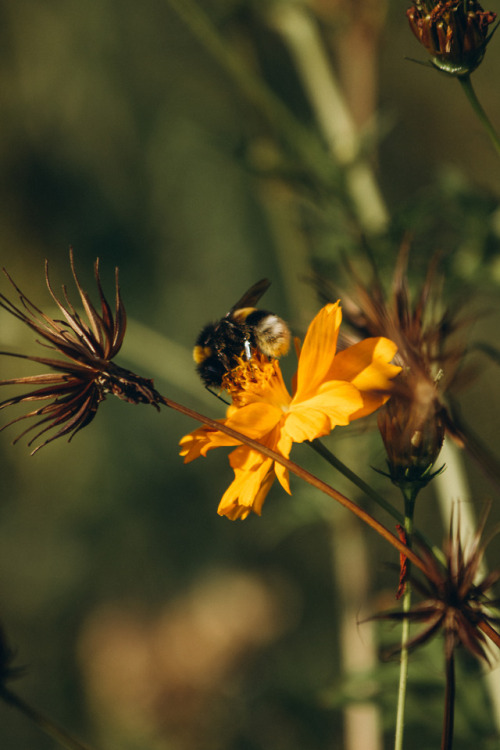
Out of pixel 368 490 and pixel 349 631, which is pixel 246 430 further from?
pixel 349 631

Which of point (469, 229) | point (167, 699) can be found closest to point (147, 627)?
point (167, 699)

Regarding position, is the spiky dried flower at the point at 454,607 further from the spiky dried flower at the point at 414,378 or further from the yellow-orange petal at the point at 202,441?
the yellow-orange petal at the point at 202,441

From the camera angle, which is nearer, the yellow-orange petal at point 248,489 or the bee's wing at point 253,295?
the yellow-orange petal at point 248,489

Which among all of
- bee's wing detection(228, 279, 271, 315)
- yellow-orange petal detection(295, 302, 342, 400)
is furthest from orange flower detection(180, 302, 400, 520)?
bee's wing detection(228, 279, 271, 315)

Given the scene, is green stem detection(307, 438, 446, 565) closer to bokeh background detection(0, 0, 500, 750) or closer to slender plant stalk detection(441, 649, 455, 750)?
slender plant stalk detection(441, 649, 455, 750)

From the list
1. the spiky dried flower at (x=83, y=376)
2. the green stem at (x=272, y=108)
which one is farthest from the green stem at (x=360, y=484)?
the green stem at (x=272, y=108)

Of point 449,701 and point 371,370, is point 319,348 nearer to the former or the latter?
point 371,370

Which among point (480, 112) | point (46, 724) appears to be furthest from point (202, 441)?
point (480, 112)

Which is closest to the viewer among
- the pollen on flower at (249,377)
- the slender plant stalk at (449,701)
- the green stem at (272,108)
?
the slender plant stalk at (449,701)
